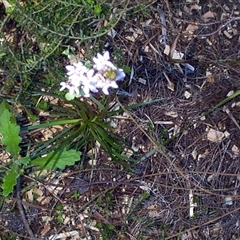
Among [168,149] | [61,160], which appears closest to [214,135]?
[168,149]

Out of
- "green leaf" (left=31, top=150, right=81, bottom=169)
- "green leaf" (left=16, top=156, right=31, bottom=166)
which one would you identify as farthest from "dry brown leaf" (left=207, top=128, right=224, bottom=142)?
"green leaf" (left=16, top=156, right=31, bottom=166)

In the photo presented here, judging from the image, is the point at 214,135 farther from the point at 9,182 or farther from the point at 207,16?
the point at 9,182

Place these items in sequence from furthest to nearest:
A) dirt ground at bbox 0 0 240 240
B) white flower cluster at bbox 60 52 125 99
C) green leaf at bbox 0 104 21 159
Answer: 1. dirt ground at bbox 0 0 240 240
2. green leaf at bbox 0 104 21 159
3. white flower cluster at bbox 60 52 125 99

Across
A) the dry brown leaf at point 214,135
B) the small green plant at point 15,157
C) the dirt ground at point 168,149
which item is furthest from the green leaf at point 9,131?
the dry brown leaf at point 214,135

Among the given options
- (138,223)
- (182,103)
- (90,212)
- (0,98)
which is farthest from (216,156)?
(0,98)

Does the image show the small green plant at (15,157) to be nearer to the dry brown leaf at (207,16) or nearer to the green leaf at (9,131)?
the green leaf at (9,131)

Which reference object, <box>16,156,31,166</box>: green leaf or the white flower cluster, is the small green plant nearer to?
<box>16,156,31,166</box>: green leaf
